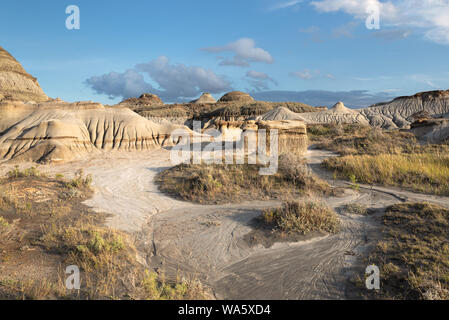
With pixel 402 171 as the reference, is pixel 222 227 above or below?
below

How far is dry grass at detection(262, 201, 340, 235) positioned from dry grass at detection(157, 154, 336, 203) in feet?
5.79

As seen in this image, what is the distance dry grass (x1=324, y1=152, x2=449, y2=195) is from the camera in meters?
8.67

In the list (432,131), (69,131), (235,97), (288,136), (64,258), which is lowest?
(64,258)

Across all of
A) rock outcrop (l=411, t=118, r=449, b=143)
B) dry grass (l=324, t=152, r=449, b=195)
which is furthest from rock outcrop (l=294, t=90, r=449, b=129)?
dry grass (l=324, t=152, r=449, b=195)

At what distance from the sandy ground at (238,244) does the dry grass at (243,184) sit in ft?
1.73

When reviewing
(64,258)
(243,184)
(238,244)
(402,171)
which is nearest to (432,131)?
(402,171)

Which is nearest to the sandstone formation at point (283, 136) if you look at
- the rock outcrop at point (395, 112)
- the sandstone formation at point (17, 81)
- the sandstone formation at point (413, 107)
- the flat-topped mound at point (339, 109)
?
the rock outcrop at point (395, 112)

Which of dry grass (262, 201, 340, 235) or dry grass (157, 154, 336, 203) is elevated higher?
dry grass (157, 154, 336, 203)

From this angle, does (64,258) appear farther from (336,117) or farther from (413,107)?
(413,107)

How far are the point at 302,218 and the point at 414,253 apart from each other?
82.7 inches

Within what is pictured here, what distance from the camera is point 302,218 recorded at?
19.9 feet

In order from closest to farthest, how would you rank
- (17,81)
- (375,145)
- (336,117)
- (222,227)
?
(222,227)
(375,145)
(336,117)
(17,81)

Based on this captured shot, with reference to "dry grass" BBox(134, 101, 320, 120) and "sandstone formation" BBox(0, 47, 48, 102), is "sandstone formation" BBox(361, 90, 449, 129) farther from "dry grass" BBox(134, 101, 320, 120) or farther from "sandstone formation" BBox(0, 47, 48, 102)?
"sandstone formation" BBox(0, 47, 48, 102)
